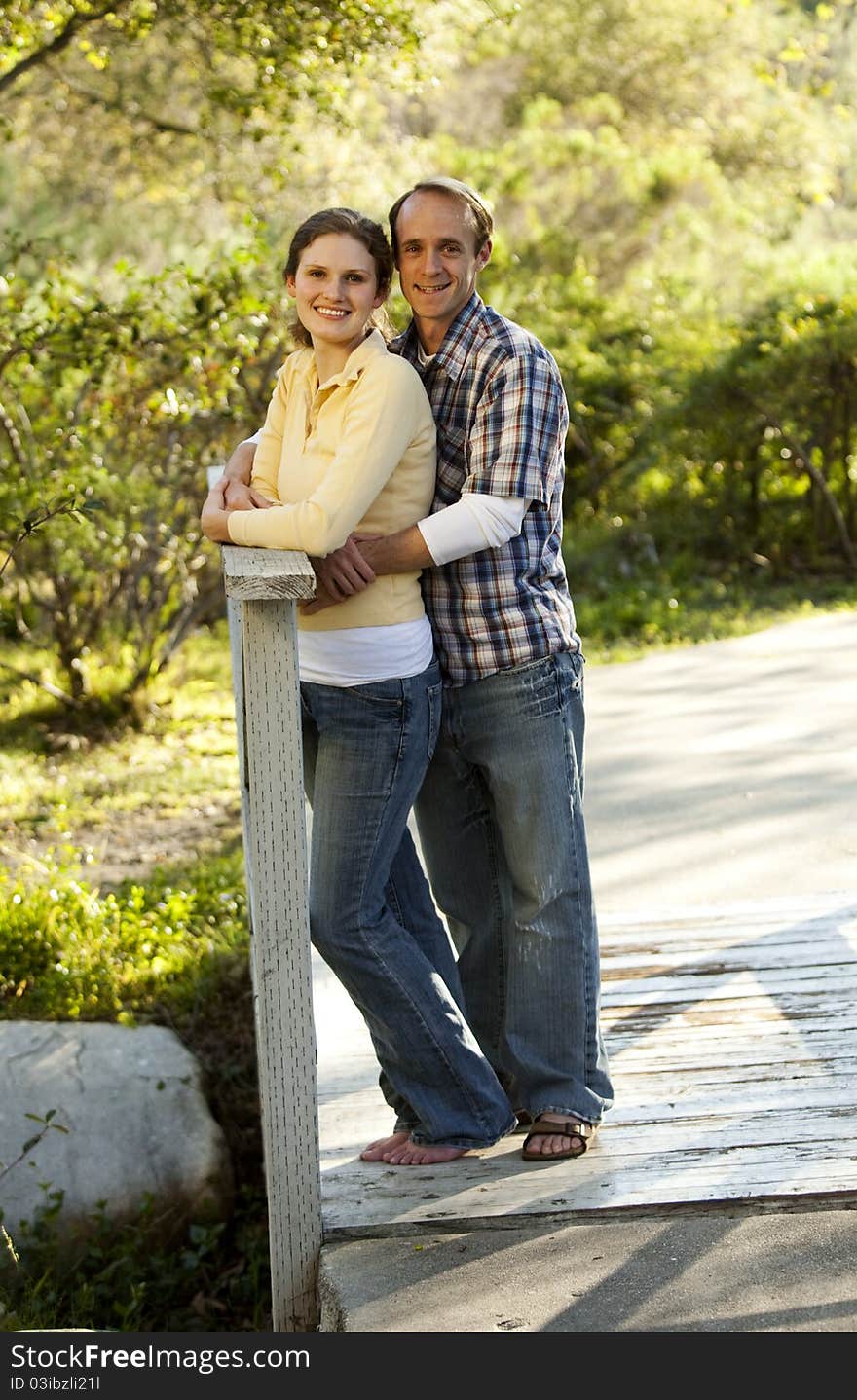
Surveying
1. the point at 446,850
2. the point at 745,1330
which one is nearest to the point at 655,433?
the point at 446,850

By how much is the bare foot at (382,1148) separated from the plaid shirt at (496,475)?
896 millimetres

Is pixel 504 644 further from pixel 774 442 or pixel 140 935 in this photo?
pixel 774 442

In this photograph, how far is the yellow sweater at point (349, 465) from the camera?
8.39 feet

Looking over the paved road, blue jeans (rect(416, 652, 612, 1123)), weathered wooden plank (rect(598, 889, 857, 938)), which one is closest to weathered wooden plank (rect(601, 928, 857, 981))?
weathered wooden plank (rect(598, 889, 857, 938))

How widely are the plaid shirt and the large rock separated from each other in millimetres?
1772

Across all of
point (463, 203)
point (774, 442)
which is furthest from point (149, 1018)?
point (774, 442)

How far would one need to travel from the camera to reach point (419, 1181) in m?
2.87

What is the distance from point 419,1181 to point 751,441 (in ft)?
26.1

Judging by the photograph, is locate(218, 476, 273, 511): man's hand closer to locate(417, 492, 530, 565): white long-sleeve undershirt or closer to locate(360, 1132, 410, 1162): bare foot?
locate(417, 492, 530, 565): white long-sleeve undershirt

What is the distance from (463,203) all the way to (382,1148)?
5.74ft

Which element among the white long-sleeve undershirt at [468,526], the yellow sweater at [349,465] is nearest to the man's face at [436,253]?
the yellow sweater at [349,465]

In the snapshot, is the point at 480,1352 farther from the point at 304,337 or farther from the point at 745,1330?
the point at 304,337

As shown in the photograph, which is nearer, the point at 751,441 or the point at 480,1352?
the point at 480,1352

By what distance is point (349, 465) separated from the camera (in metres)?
2.55
